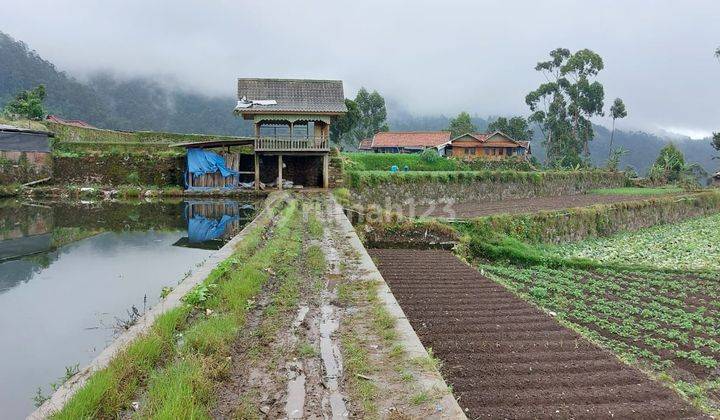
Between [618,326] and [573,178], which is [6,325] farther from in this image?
[573,178]

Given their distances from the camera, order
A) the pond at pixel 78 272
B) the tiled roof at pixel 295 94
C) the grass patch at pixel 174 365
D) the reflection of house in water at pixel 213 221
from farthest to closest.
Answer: the tiled roof at pixel 295 94, the reflection of house in water at pixel 213 221, the pond at pixel 78 272, the grass patch at pixel 174 365

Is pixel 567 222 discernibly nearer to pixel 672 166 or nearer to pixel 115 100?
pixel 672 166

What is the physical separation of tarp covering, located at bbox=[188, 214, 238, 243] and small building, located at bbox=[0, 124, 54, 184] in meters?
12.3

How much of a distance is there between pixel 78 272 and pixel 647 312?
10.1 meters

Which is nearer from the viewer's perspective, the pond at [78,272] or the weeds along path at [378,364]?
the weeds along path at [378,364]

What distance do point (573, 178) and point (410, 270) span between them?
99.6 feet

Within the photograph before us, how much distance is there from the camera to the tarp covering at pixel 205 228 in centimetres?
1275

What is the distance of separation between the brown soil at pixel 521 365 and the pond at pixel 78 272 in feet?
12.1

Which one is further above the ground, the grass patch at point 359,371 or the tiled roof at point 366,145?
the tiled roof at point 366,145

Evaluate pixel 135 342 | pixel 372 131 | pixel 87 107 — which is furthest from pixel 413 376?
pixel 87 107

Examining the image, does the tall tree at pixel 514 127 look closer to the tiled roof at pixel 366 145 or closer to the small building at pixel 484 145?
the small building at pixel 484 145

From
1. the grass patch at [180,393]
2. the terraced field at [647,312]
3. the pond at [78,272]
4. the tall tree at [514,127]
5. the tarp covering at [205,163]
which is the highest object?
the tall tree at [514,127]

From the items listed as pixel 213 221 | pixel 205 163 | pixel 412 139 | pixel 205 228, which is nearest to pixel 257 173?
pixel 205 163

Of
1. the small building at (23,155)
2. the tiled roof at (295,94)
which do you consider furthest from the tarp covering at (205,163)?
the small building at (23,155)
